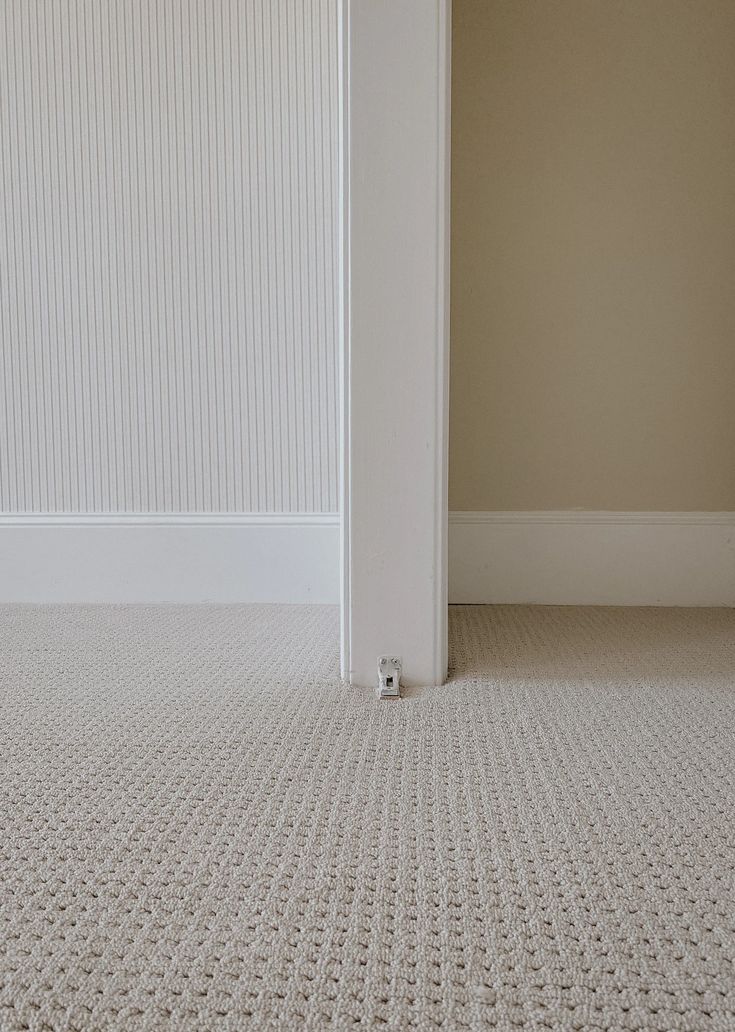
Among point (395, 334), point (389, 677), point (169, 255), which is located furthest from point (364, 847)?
point (169, 255)

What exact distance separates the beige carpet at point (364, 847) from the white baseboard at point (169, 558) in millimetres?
619

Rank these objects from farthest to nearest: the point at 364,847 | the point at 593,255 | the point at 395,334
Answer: the point at 593,255 < the point at 395,334 < the point at 364,847

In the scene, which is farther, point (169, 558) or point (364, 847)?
point (169, 558)

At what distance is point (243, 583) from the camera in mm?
2463

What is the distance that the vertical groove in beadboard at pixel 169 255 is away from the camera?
92.1 inches

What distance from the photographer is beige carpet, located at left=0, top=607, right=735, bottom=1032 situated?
75 centimetres

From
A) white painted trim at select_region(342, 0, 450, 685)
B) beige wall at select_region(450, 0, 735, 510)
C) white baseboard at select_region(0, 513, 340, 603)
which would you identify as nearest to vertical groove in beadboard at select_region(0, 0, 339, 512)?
white baseboard at select_region(0, 513, 340, 603)

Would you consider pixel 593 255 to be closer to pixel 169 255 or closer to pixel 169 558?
pixel 169 255

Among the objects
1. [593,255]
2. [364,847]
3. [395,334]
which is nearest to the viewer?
[364,847]

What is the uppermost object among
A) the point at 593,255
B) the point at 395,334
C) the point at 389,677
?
the point at 593,255

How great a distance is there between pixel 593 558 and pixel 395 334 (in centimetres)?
111

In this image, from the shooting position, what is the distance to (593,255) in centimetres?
240

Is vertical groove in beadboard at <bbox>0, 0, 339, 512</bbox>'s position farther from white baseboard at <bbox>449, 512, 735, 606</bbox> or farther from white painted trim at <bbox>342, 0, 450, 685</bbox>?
white painted trim at <bbox>342, 0, 450, 685</bbox>

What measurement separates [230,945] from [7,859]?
331 mm
